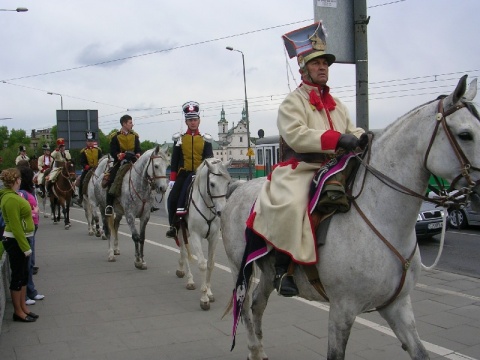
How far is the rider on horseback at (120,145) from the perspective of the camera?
10.5m

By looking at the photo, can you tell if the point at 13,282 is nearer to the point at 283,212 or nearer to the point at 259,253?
the point at 259,253

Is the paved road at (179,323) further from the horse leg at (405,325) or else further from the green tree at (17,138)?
the green tree at (17,138)

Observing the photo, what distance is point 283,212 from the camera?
3.72 meters

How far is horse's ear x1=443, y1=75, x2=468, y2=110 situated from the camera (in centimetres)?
290

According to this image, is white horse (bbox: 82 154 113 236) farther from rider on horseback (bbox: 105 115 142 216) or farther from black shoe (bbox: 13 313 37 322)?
black shoe (bbox: 13 313 37 322)

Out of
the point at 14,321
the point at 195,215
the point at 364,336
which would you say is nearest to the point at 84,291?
the point at 14,321

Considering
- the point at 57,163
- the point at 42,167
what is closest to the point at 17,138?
the point at 42,167

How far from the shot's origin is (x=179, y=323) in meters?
6.27

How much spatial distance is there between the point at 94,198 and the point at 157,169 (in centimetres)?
467

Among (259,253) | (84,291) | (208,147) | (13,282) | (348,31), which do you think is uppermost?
(348,31)

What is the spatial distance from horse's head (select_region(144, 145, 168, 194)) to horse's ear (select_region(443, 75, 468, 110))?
21.5 feet

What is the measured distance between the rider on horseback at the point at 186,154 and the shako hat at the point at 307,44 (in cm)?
379

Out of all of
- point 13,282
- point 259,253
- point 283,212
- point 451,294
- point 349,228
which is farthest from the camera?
point 451,294

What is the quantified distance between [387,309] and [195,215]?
168 inches
